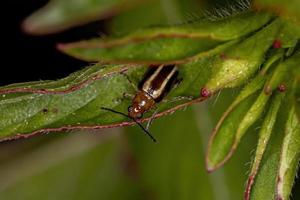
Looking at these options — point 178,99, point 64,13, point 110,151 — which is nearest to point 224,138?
point 178,99

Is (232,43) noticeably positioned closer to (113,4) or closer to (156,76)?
(156,76)

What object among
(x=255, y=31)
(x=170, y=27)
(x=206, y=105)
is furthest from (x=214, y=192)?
(x=170, y=27)

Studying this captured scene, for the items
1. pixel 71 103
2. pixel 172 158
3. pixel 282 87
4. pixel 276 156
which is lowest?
pixel 172 158

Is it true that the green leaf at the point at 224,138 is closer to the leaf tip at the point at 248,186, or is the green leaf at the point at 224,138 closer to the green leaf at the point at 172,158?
the leaf tip at the point at 248,186

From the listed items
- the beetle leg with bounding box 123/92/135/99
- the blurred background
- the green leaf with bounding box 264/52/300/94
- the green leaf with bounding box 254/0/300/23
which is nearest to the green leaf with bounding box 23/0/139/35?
the blurred background

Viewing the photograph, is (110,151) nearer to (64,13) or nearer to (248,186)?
(64,13)
